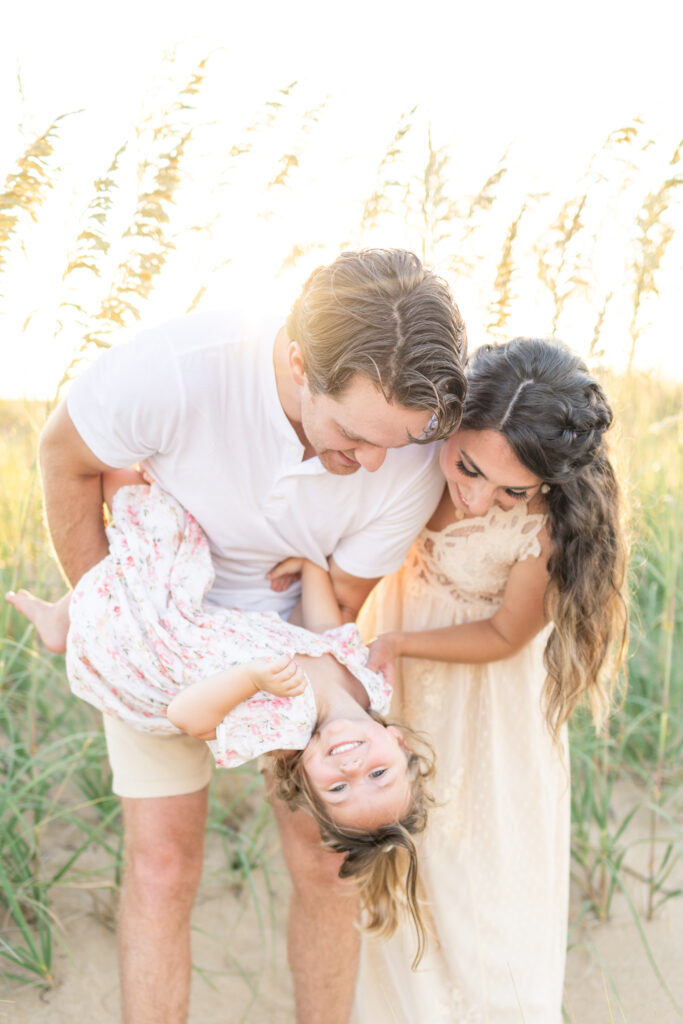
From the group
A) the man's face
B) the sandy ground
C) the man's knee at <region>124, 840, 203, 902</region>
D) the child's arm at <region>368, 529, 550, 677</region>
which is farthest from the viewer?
the sandy ground

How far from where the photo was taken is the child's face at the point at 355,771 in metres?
2.12

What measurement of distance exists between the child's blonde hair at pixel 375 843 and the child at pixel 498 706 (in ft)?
0.79

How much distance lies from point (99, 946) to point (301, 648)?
1224 mm

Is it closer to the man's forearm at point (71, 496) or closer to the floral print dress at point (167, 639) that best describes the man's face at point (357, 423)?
the floral print dress at point (167, 639)

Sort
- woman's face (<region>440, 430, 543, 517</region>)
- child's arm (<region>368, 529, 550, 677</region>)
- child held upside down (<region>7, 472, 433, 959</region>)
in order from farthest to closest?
child's arm (<region>368, 529, 550, 677</region>) < child held upside down (<region>7, 472, 433, 959</region>) < woman's face (<region>440, 430, 543, 517</region>)

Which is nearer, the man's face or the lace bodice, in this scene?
the man's face

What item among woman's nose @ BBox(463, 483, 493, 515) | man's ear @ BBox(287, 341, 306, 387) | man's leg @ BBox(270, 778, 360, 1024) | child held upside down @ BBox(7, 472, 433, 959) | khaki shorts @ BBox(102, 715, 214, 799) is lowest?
man's leg @ BBox(270, 778, 360, 1024)

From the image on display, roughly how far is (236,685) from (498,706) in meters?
0.91

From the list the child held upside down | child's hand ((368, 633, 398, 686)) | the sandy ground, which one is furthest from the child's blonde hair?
the sandy ground

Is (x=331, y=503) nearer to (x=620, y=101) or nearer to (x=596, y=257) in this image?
(x=596, y=257)

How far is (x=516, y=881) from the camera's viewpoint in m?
2.59

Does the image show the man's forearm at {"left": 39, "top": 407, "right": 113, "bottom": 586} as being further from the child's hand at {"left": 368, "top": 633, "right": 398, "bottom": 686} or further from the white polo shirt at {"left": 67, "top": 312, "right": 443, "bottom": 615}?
the child's hand at {"left": 368, "top": 633, "right": 398, "bottom": 686}

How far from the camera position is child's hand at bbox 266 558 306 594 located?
2365 mm

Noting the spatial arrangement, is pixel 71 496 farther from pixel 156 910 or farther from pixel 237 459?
pixel 156 910
